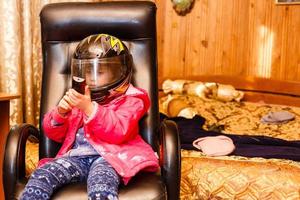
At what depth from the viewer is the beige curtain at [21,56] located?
7.61 ft

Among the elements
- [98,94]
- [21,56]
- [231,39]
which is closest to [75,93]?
[98,94]

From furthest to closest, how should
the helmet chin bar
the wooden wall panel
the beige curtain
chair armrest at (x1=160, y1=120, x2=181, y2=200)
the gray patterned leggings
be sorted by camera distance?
the wooden wall panel → the beige curtain → the helmet chin bar → chair armrest at (x1=160, y1=120, x2=181, y2=200) → the gray patterned leggings

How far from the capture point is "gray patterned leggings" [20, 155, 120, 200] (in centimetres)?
130

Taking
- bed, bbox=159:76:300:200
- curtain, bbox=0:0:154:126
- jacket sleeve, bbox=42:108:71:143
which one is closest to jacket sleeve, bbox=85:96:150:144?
jacket sleeve, bbox=42:108:71:143

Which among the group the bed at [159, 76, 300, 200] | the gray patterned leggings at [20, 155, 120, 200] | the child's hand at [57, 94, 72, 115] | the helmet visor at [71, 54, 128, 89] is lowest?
the bed at [159, 76, 300, 200]

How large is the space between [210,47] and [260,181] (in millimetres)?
1796

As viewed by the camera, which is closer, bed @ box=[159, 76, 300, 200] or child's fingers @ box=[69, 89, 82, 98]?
child's fingers @ box=[69, 89, 82, 98]

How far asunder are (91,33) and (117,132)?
1.75 ft

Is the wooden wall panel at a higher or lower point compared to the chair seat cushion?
higher

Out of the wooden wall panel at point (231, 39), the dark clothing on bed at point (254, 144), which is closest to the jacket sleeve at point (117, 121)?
the dark clothing on bed at point (254, 144)

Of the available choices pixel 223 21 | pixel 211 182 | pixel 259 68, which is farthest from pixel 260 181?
pixel 223 21

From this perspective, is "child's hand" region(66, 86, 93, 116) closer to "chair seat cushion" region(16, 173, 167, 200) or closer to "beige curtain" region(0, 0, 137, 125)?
"chair seat cushion" region(16, 173, 167, 200)

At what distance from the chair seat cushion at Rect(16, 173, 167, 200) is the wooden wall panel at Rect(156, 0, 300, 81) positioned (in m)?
2.04

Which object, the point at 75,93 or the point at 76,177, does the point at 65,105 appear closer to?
the point at 75,93
